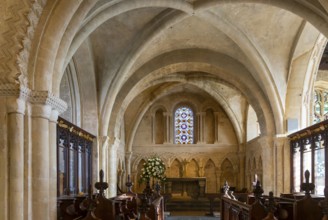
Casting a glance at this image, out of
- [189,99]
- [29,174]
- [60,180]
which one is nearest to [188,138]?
[189,99]

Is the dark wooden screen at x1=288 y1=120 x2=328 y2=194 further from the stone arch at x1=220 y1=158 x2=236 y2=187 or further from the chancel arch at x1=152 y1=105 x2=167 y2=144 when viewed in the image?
the chancel arch at x1=152 y1=105 x2=167 y2=144

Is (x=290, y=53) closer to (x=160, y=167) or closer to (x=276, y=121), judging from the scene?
(x=276, y=121)

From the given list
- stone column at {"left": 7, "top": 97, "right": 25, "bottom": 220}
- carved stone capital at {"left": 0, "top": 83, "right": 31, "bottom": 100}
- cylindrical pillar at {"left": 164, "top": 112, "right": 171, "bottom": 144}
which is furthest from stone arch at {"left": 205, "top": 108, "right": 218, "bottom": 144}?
carved stone capital at {"left": 0, "top": 83, "right": 31, "bottom": 100}

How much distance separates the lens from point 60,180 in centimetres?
1440

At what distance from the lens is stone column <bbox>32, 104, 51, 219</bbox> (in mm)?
9719

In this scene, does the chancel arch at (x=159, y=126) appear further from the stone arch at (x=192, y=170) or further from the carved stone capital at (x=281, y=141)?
the carved stone capital at (x=281, y=141)

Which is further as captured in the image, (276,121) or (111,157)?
(111,157)

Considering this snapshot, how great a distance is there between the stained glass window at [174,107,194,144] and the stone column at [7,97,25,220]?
20.6 meters

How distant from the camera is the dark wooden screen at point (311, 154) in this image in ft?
51.7

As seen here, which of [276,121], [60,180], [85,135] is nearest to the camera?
[60,180]

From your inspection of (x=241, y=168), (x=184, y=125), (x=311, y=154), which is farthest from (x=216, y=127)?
(x=311, y=154)

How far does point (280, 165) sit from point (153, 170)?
9.45 m

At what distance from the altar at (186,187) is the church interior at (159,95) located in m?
0.06

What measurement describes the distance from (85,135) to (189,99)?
42.5ft
